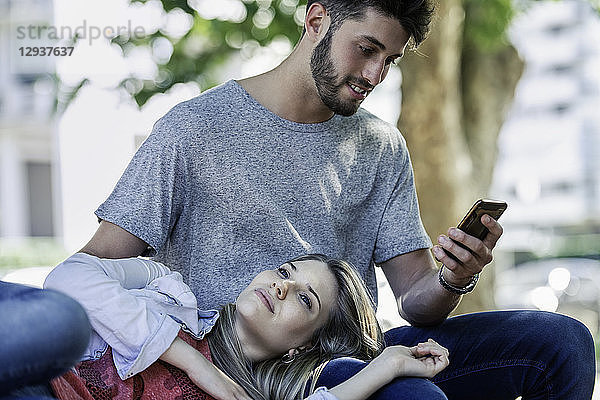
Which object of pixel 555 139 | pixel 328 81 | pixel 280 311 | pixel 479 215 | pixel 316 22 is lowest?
pixel 555 139

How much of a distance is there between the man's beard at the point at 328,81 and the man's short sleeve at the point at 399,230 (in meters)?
0.32

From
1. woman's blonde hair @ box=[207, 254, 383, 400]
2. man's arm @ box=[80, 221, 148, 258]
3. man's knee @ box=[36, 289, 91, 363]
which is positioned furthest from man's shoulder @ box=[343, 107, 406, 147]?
man's knee @ box=[36, 289, 91, 363]

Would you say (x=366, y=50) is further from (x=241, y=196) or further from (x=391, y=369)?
(x=391, y=369)

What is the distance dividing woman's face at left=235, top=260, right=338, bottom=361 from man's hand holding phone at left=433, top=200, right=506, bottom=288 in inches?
11.8

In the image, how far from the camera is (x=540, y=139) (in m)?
28.0

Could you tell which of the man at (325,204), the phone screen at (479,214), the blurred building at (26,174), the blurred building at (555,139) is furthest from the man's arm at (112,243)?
the blurred building at (555,139)

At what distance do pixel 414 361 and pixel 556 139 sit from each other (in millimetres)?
27618

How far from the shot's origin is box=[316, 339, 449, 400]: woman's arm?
1624 mm

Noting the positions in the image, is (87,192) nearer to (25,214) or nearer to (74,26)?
(74,26)

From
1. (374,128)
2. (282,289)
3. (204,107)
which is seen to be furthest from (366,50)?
(282,289)

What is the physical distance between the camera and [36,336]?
3.60ft

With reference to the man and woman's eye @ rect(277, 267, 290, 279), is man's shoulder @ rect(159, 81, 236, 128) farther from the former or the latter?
woman's eye @ rect(277, 267, 290, 279)

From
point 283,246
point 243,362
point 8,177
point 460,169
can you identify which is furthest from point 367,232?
point 8,177

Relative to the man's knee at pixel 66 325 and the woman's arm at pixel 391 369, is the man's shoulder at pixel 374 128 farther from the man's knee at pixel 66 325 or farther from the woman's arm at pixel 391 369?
the man's knee at pixel 66 325
